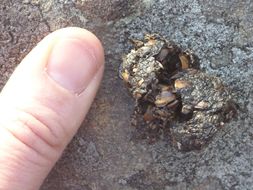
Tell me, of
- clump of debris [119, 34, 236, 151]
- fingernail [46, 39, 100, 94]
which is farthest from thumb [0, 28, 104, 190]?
clump of debris [119, 34, 236, 151]

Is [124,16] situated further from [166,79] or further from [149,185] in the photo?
[149,185]

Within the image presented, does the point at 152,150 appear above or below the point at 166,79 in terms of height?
below

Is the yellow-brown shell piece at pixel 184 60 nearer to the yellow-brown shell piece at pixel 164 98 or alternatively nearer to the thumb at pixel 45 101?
the yellow-brown shell piece at pixel 164 98

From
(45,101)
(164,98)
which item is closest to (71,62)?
(45,101)

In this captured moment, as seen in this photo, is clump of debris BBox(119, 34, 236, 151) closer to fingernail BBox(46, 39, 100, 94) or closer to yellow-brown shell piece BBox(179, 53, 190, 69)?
yellow-brown shell piece BBox(179, 53, 190, 69)

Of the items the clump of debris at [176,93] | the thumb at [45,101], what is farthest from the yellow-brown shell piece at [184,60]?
the thumb at [45,101]

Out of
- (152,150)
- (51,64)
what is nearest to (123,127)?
(152,150)

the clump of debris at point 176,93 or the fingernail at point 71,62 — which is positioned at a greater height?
the fingernail at point 71,62
